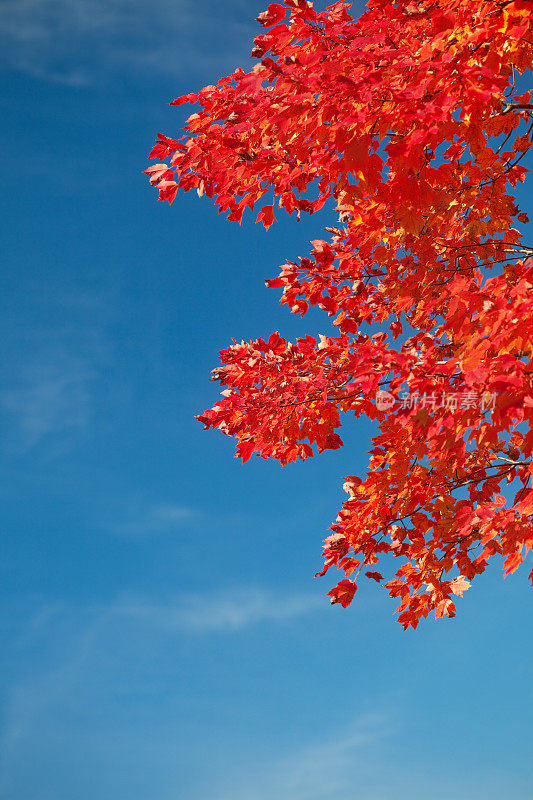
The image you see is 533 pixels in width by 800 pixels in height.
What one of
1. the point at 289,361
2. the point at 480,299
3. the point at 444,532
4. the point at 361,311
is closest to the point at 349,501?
the point at 444,532

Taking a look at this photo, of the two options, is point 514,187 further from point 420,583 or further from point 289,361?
point 420,583

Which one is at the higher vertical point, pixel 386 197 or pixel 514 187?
pixel 514 187

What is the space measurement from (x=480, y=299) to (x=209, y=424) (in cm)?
308

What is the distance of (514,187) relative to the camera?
24.1 feet

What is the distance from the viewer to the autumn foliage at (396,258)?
4.72 m

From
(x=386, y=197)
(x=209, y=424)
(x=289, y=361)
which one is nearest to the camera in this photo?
(x=386, y=197)

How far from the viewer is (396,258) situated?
6.83 meters

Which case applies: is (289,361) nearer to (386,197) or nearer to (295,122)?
(386,197)

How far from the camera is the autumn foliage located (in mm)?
4723

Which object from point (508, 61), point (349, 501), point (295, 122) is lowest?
point (349, 501)

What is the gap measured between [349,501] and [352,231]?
276 centimetres

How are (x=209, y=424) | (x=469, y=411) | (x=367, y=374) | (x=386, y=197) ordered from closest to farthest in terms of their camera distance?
(x=469, y=411) < (x=367, y=374) < (x=386, y=197) < (x=209, y=424)

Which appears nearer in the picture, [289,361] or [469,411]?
[469,411]

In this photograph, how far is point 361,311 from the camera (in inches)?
287
